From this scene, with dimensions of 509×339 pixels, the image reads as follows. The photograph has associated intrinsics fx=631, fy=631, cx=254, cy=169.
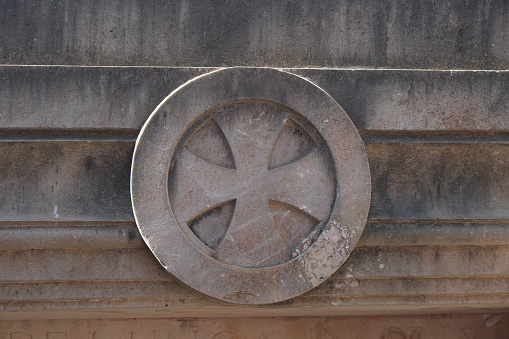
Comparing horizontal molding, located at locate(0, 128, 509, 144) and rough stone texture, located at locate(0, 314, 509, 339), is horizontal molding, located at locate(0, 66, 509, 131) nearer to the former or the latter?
horizontal molding, located at locate(0, 128, 509, 144)

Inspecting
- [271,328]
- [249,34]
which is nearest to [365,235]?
[249,34]

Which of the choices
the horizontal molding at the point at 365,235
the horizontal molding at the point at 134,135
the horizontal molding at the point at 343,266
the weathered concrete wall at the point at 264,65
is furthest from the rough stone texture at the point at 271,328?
the horizontal molding at the point at 134,135

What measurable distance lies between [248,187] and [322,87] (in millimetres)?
612

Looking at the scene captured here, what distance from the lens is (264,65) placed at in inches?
125

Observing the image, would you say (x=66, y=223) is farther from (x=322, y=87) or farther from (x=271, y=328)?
(x=271, y=328)

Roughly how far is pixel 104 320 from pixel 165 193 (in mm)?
1586

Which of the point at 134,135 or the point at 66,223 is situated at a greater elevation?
the point at 134,135

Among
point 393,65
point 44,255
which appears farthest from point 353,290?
point 44,255

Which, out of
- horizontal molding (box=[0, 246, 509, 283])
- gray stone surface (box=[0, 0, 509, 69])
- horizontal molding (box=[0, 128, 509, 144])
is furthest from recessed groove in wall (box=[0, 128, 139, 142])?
horizontal molding (box=[0, 246, 509, 283])

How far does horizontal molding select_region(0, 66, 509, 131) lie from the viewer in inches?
118

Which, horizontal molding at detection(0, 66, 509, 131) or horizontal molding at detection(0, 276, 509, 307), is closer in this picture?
horizontal molding at detection(0, 66, 509, 131)

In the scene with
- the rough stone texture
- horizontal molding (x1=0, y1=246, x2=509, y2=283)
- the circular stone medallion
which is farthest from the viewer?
the rough stone texture

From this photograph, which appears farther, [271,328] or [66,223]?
[271,328]

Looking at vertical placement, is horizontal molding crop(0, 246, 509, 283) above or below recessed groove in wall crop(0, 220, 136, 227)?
below
